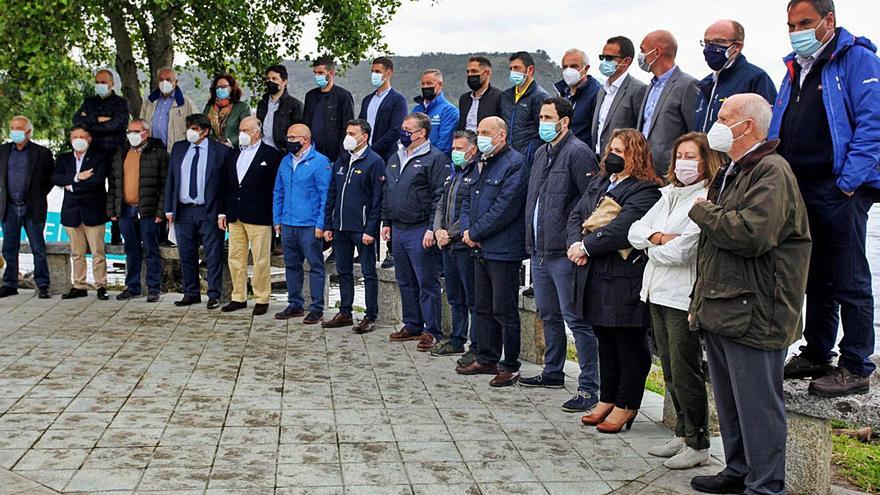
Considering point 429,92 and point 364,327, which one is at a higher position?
point 429,92

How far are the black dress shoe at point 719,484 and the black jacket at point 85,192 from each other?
8.00 m

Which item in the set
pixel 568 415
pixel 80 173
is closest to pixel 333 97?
pixel 80 173

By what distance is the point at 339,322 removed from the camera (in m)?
9.61

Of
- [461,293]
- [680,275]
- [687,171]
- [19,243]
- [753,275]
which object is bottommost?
[461,293]

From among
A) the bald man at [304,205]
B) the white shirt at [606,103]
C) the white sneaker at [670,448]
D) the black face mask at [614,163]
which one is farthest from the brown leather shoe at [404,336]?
the white sneaker at [670,448]

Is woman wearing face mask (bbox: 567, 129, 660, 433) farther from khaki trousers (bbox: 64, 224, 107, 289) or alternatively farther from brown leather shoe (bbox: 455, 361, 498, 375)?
khaki trousers (bbox: 64, 224, 107, 289)

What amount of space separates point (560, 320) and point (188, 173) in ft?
16.9

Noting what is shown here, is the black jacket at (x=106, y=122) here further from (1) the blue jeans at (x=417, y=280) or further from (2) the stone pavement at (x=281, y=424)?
(1) the blue jeans at (x=417, y=280)

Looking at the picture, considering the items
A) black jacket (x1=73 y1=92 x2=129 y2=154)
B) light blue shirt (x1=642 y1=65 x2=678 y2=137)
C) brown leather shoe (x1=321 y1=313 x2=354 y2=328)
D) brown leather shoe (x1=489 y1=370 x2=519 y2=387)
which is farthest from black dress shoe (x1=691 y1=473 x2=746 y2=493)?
black jacket (x1=73 y1=92 x2=129 y2=154)

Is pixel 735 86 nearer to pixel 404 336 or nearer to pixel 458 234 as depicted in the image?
pixel 458 234

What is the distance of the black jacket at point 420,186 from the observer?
337 inches

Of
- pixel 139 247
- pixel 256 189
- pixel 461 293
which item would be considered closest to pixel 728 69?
pixel 461 293

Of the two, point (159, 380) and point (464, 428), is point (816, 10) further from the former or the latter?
point (159, 380)

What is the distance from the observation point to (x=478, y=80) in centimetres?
864
